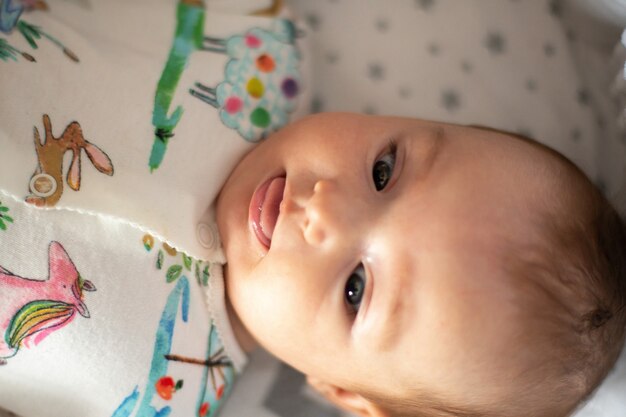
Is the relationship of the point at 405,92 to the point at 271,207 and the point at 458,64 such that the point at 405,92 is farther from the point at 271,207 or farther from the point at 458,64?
the point at 271,207

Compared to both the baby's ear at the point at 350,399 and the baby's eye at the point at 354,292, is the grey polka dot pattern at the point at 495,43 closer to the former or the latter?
the baby's eye at the point at 354,292

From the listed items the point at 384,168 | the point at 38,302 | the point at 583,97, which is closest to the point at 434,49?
the point at 583,97

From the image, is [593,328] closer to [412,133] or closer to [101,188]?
[412,133]

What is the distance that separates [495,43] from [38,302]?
1.12 m

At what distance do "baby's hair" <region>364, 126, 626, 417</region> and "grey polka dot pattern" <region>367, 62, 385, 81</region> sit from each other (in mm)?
572

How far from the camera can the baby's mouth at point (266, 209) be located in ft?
3.55

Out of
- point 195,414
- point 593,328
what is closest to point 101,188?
point 195,414

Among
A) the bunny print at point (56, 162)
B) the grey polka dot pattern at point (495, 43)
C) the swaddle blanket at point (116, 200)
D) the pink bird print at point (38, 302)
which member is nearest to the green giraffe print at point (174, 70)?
the swaddle blanket at point (116, 200)

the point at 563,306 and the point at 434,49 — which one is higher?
the point at 434,49

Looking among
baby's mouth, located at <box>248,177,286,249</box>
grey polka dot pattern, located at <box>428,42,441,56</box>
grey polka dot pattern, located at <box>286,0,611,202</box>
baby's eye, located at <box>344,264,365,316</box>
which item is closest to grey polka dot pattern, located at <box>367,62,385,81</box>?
grey polka dot pattern, located at <box>286,0,611,202</box>

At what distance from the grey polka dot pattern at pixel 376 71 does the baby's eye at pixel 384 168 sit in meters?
0.45

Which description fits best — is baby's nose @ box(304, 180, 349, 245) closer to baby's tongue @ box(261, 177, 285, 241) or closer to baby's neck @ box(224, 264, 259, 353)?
baby's tongue @ box(261, 177, 285, 241)

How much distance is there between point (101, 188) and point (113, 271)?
0.46ft

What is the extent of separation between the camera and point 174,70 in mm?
1168
